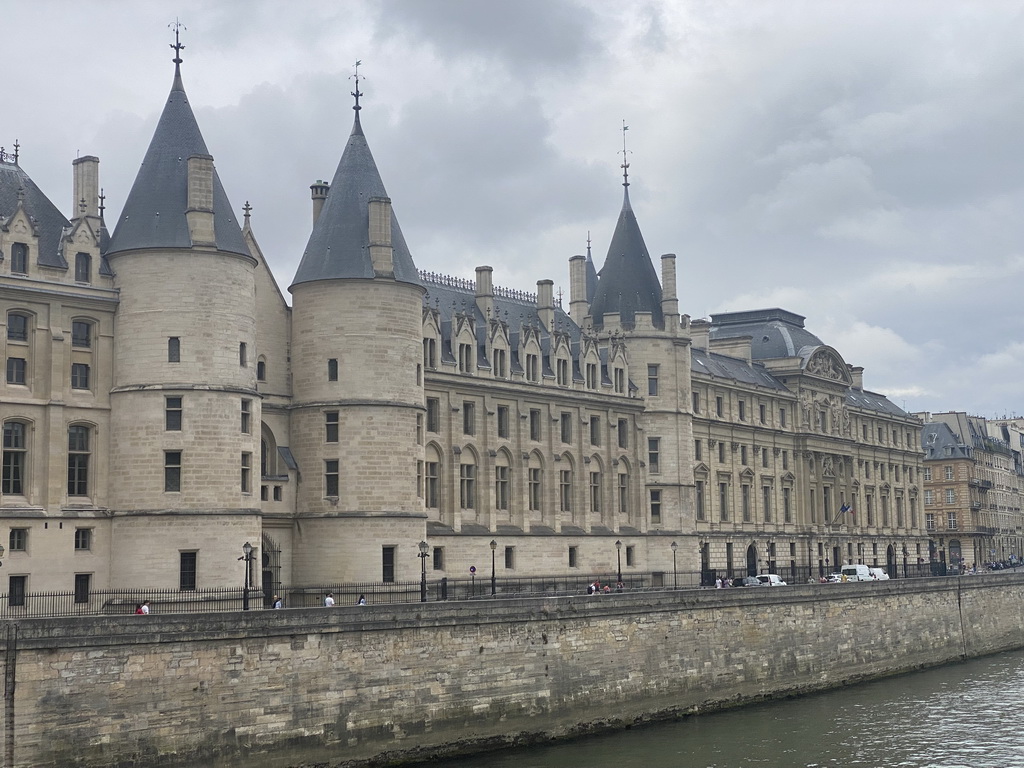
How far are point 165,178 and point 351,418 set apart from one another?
12.5 m

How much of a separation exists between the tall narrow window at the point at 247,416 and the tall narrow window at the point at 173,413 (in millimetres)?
2799

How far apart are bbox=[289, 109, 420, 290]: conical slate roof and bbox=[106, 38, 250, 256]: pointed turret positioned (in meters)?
6.07

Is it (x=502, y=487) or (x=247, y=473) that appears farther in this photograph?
(x=502, y=487)

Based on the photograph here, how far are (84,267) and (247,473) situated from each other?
9.78 m

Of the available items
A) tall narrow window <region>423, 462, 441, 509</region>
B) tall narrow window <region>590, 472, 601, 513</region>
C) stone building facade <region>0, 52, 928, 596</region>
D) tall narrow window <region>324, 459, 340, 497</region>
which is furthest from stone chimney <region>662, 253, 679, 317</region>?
tall narrow window <region>324, 459, 340, 497</region>

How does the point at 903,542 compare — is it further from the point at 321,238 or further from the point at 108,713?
the point at 108,713

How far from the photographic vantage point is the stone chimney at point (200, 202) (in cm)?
5519

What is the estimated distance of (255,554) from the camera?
55.2 metres

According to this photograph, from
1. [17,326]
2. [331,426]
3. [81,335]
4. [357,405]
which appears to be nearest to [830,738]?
[357,405]

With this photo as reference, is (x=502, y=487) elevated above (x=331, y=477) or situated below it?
above

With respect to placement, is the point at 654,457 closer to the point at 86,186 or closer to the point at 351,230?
the point at 351,230

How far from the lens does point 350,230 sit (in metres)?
63.7

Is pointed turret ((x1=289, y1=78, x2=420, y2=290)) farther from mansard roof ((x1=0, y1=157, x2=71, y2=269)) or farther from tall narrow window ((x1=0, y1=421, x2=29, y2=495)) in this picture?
tall narrow window ((x1=0, y1=421, x2=29, y2=495))

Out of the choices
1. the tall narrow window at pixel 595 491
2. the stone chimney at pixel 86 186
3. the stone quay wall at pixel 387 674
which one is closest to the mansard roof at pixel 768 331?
the tall narrow window at pixel 595 491
